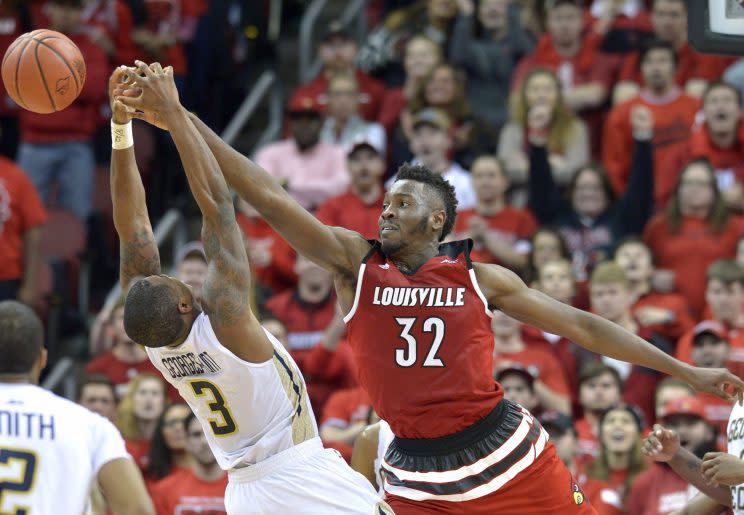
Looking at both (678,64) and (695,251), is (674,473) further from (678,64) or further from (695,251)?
(678,64)

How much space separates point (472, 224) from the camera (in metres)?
10.7

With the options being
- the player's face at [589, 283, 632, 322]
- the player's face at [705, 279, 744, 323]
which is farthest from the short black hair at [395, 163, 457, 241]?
the player's face at [705, 279, 744, 323]

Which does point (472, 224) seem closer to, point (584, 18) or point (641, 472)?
point (641, 472)

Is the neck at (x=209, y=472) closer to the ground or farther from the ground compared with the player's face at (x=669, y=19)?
closer to the ground

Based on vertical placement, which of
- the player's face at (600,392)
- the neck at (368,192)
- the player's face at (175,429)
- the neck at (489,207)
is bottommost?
the player's face at (175,429)

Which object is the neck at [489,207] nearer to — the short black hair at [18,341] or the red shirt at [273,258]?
Result: the red shirt at [273,258]

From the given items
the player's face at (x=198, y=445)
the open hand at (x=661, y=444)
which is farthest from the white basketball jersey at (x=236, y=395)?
the player's face at (x=198, y=445)

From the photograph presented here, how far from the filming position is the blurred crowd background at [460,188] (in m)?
9.59

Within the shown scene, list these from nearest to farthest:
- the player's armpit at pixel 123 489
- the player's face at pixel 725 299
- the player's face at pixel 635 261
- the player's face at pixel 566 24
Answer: the player's armpit at pixel 123 489, the player's face at pixel 725 299, the player's face at pixel 635 261, the player's face at pixel 566 24

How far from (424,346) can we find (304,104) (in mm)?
6337

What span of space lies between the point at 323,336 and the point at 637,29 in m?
4.45

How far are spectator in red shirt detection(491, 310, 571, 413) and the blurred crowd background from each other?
0.02 metres

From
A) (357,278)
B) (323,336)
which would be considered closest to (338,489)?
(357,278)

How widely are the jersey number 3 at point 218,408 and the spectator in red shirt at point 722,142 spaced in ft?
19.5
